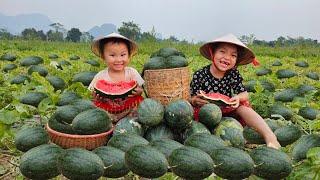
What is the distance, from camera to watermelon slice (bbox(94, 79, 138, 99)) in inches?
231

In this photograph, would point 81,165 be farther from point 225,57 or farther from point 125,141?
point 225,57

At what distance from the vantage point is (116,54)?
5957 millimetres

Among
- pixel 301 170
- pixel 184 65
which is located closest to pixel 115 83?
pixel 184 65

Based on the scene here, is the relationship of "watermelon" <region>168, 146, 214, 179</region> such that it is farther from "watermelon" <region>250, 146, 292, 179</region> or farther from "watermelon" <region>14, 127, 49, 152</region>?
"watermelon" <region>14, 127, 49, 152</region>

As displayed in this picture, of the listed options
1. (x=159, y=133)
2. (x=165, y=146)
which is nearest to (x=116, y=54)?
(x=159, y=133)

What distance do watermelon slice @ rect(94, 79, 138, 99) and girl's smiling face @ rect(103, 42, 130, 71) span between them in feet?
0.67

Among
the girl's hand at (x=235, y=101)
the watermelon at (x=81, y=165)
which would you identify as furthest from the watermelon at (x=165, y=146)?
the girl's hand at (x=235, y=101)

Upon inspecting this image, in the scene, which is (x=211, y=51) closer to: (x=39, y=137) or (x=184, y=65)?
(x=184, y=65)

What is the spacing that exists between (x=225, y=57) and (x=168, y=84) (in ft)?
2.90

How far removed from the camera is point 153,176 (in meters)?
4.12

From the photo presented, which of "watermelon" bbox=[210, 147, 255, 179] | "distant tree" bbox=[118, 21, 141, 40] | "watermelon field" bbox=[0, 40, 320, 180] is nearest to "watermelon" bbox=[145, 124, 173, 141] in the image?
"watermelon field" bbox=[0, 40, 320, 180]

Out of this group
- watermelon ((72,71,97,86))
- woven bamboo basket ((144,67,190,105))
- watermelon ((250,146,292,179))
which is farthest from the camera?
watermelon ((72,71,97,86))

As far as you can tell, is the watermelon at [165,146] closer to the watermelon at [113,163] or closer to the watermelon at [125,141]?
the watermelon at [125,141]

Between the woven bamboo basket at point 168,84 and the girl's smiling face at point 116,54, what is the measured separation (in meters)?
0.41
